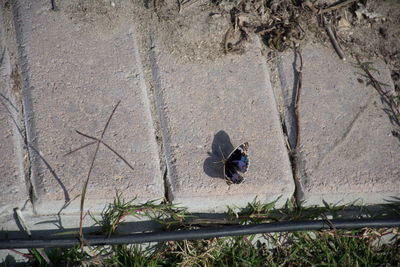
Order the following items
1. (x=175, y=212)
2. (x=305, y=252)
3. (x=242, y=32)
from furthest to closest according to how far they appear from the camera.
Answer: (x=242, y=32)
(x=305, y=252)
(x=175, y=212)

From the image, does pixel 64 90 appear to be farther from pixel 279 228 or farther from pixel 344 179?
pixel 344 179

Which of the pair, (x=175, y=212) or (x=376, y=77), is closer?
(x=175, y=212)

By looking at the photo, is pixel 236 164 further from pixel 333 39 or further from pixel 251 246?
pixel 333 39

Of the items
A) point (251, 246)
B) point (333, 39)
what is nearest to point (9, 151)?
point (251, 246)

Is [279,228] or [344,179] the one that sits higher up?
[344,179]

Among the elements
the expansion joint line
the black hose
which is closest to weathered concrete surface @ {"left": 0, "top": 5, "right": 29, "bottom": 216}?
the black hose

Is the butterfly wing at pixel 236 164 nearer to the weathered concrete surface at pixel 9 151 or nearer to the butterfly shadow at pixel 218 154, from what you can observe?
the butterfly shadow at pixel 218 154

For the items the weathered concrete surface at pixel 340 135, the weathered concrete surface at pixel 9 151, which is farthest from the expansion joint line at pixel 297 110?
the weathered concrete surface at pixel 9 151

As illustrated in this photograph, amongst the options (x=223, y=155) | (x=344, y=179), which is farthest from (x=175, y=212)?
(x=344, y=179)
